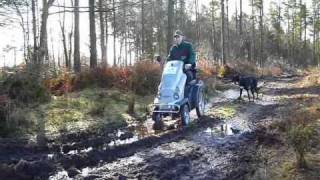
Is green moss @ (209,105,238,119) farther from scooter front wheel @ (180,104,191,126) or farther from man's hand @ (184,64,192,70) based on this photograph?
man's hand @ (184,64,192,70)

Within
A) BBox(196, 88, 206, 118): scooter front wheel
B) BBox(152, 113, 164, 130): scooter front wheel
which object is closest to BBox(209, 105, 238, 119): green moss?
BBox(196, 88, 206, 118): scooter front wheel

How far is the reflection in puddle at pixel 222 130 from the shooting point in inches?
403

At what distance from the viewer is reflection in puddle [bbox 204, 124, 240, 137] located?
10234mm

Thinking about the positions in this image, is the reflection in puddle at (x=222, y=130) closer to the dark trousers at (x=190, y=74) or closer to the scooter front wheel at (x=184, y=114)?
the scooter front wheel at (x=184, y=114)

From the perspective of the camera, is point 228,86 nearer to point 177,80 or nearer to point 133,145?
point 177,80

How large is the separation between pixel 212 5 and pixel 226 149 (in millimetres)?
50280

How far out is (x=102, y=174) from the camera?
6.92 metres

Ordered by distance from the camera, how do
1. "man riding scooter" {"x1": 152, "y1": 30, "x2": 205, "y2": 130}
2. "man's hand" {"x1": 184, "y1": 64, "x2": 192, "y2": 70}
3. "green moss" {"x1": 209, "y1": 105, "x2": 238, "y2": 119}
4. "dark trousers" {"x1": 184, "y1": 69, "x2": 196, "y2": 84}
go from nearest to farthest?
"man riding scooter" {"x1": 152, "y1": 30, "x2": 205, "y2": 130} → "man's hand" {"x1": 184, "y1": 64, "x2": 192, "y2": 70} → "dark trousers" {"x1": 184, "y1": 69, "x2": 196, "y2": 84} → "green moss" {"x1": 209, "y1": 105, "x2": 238, "y2": 119}

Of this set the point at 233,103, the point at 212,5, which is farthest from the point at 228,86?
the point at 212,5

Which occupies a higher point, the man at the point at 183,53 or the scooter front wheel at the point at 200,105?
the man at the point at 183,53

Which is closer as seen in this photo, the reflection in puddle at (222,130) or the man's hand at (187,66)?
the reflection in puddle at (222,130)

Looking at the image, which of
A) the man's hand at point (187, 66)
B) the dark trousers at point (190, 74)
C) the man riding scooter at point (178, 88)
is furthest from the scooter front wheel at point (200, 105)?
the man's hand at point (187, 66)

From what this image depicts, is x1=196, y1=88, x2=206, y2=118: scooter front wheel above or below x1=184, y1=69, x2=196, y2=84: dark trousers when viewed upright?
below

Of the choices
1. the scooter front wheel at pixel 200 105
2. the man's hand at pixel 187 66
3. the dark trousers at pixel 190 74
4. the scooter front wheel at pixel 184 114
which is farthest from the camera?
the scooter front wheel at pixel 200 105
